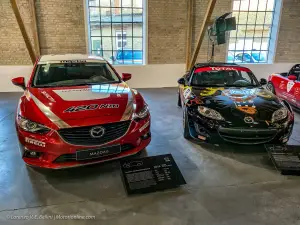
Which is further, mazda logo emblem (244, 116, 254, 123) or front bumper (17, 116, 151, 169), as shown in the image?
mazda logo emblem (244, 116, 254, 123)

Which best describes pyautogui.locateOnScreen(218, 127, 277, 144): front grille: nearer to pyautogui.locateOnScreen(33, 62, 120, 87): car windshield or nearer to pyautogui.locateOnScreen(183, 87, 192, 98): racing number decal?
pyautogui.locateOnScreen(183, 87, 192, 98): racing number decal

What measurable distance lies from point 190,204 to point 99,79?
2.35 meters

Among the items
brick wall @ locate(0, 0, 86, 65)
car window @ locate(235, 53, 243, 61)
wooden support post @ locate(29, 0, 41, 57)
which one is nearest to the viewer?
wooden support post @ locate(29, 0, 41, 57)

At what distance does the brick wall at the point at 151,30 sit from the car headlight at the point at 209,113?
5351mm

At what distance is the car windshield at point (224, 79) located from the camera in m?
4.38

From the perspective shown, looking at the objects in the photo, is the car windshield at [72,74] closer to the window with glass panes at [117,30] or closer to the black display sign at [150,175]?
the black display sign at [150,175]

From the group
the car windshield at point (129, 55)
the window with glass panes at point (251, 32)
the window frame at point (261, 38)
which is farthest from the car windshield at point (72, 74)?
the window with glass panes at point (251, 32)

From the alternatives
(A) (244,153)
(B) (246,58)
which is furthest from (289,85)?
(B) (246,58)

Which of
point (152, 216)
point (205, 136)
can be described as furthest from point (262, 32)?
point (152, 216)

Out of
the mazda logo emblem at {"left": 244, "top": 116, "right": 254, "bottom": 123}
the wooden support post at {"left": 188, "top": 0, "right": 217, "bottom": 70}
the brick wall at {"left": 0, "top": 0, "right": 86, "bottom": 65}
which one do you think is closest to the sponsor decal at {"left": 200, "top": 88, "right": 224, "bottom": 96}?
the mazda logo emblem at {"left": 244, "top": 116, "right": 254, "bottom": 123}

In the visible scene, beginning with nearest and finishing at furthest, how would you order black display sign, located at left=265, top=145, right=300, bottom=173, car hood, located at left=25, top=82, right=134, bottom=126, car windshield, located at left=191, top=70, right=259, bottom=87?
car hood, located at left=25, top=82, right=134, bottom=126
black display sign, located at left=265, top=145, right=300, bottom=173
car windshield, located at left=191, top=70, right=259, bottom=87

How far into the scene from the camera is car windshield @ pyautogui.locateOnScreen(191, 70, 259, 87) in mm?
4375

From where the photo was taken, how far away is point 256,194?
2.63 meters

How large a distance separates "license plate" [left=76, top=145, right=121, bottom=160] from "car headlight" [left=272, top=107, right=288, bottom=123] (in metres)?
2.20
